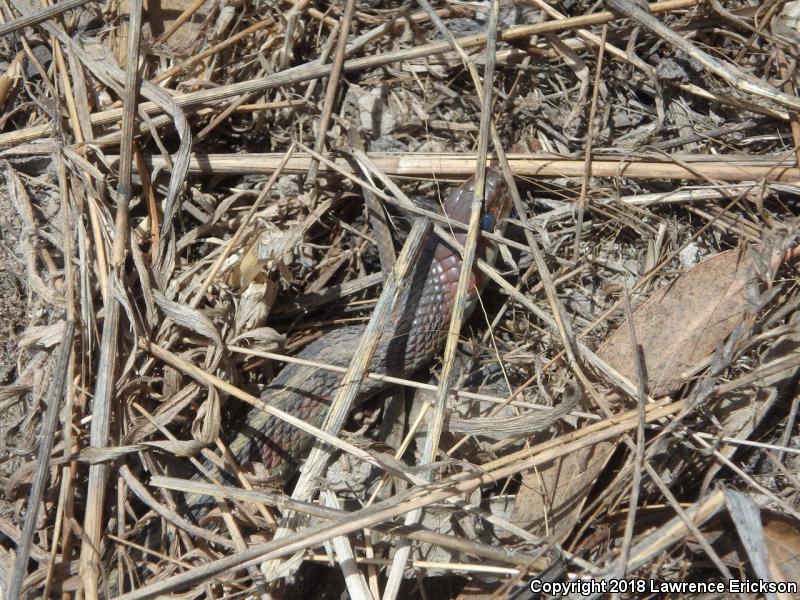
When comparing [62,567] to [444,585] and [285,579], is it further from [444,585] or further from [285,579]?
[444,585]

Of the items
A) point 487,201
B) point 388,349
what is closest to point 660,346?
point 487,201

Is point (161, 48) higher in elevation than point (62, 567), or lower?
higher

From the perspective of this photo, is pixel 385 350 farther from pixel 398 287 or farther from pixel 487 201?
pixel 487 201

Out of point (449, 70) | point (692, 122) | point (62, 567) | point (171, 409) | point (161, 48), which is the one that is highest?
point (161, 48)

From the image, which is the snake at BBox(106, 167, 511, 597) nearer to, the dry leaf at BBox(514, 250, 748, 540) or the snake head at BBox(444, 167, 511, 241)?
the snake head at BBox(444, 167, 511, 241)

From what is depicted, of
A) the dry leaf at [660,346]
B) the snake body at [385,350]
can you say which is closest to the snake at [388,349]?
the snake body at [385,350]

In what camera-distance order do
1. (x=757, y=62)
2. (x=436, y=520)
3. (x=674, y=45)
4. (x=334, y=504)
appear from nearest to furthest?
(x=334, y=504) → (x=436, y=520) → (x=674, y=45) → (x=757, y=62)

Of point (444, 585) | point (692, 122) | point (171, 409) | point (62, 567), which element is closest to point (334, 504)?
point (444, 585)
